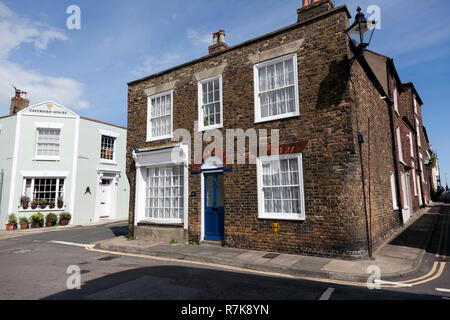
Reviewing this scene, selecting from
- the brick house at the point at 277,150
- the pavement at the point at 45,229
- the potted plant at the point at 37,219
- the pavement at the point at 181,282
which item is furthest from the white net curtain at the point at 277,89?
the potted plant at the point at 37,219

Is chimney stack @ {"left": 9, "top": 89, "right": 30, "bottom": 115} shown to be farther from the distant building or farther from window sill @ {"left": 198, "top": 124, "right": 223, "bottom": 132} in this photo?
window sill @ {"left": 198, "top": 124, "right": 223, "bottom": 132}

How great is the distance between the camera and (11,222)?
16422mm

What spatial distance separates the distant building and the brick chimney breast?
16261 millimetres

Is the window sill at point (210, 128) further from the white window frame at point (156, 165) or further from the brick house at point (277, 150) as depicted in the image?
the white window frame at point (156, 165)

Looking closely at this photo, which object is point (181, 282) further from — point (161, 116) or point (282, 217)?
point (161, 116)

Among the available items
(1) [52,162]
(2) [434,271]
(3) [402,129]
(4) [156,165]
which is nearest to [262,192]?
(2) [434,271]

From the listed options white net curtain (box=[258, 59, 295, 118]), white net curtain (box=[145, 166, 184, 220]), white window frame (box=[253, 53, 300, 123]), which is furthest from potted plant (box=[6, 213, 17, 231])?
white net curtain (box=[258, 59, 295, 118])

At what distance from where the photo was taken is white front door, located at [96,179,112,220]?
19719 mm

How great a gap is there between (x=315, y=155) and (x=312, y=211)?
1.54 m

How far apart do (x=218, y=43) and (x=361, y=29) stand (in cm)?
559

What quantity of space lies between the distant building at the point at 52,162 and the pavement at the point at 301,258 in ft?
32.3

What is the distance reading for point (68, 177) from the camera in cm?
1820
